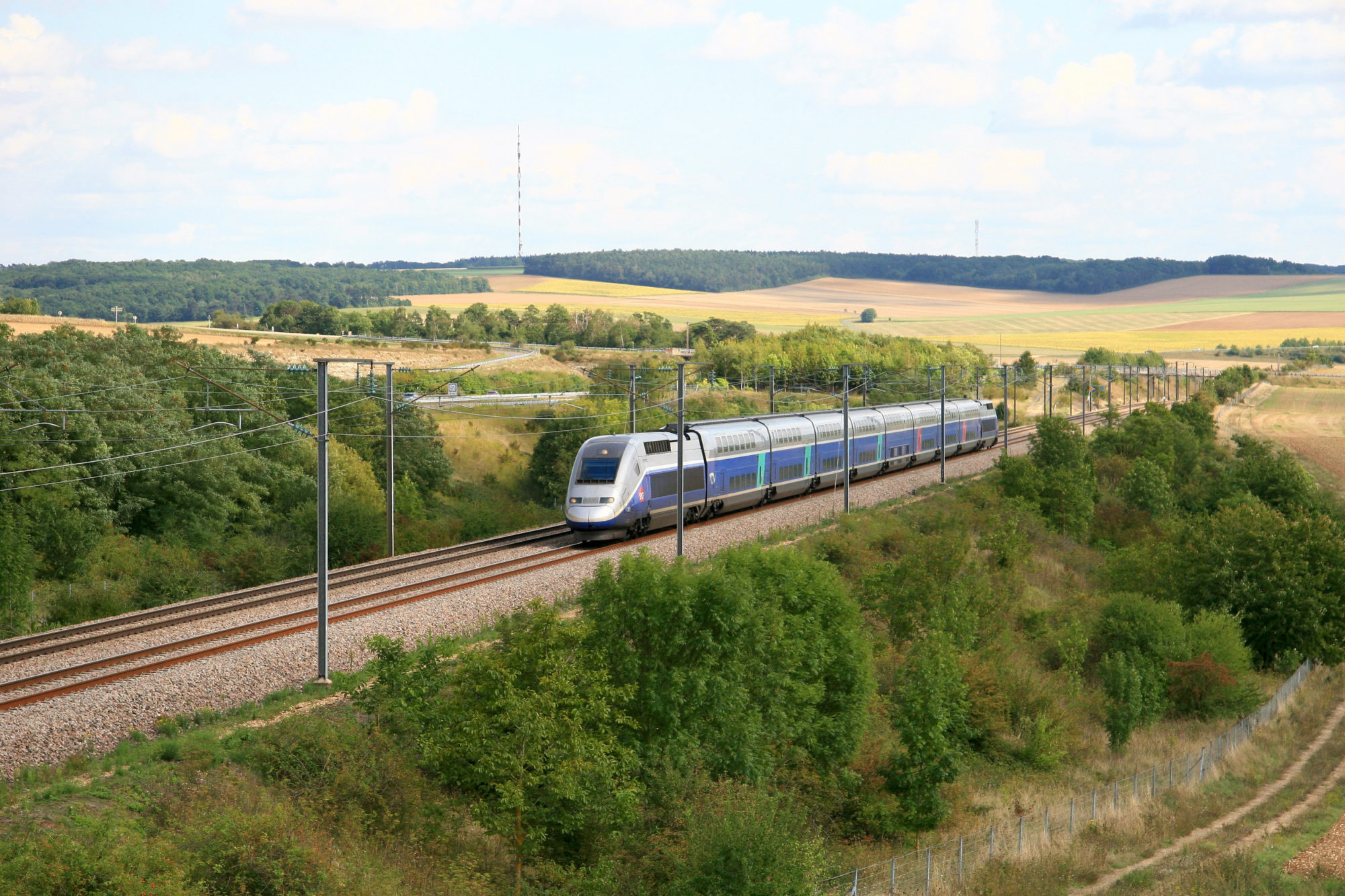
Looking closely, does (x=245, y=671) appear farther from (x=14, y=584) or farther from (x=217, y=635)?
(x=14, y=584)

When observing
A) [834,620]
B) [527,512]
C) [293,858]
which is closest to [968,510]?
[527,512]

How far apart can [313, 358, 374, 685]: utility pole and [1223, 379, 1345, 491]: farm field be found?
85399 millimetres

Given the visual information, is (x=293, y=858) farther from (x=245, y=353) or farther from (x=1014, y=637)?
(x=245, y=353)

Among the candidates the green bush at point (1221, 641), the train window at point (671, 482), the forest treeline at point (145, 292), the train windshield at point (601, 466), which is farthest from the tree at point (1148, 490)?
the forest treeline at point (145, 292)

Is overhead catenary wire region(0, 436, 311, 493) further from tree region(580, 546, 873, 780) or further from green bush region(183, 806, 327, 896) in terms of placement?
green bush region(183, 806, 327, 896)

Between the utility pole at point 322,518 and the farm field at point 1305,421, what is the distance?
8540cm

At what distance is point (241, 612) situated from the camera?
2780 cm

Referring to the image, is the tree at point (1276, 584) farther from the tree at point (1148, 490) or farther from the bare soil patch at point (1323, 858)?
the tree at point (1148, 490)

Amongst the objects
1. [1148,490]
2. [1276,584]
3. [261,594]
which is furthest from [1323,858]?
[1148,490]

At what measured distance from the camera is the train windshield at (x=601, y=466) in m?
37.6

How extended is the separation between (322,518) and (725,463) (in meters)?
22.5

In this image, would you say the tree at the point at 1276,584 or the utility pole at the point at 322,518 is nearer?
the utility pole at the point at 322,518

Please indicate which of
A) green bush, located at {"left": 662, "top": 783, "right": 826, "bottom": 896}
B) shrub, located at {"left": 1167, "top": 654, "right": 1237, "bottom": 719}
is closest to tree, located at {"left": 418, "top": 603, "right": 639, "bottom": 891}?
green bush, located at {"left": 662, "top": 783, "right": 826, "bottom": 896}

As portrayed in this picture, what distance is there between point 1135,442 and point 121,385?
210 ft
